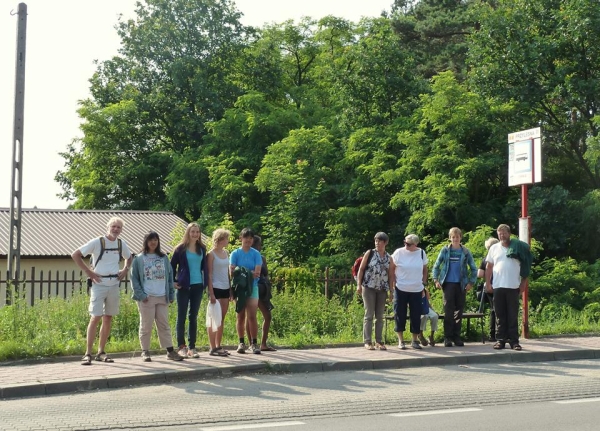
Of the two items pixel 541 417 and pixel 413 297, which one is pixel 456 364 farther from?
pixel 541 417

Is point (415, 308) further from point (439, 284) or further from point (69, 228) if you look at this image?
point (69, 228)

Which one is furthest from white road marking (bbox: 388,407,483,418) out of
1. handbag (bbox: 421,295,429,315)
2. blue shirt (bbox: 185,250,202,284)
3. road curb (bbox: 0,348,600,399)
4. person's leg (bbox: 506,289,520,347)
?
person's leg (bbox: 506,289,520,347)

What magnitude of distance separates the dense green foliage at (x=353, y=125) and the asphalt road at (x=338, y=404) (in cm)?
1489

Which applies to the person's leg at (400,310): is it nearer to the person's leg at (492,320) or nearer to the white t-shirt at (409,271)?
the white t-shirt at (409,271)

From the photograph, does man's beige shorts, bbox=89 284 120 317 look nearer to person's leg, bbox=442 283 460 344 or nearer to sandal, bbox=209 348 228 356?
sandal, bbox=209 348 228 356

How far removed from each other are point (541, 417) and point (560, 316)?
11489 millimetres

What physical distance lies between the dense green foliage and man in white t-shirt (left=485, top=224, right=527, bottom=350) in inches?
446

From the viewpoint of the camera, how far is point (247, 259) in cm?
1254

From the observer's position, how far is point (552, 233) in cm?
2886

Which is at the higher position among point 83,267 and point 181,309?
point 83,267

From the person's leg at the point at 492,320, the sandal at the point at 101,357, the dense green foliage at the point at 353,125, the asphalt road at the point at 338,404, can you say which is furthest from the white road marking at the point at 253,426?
the dense green foliage at the point at 353,125

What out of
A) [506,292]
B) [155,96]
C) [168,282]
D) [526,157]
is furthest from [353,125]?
[168,282]

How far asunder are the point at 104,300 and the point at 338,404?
4.18 metres

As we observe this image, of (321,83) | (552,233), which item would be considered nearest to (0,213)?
(321,83)
